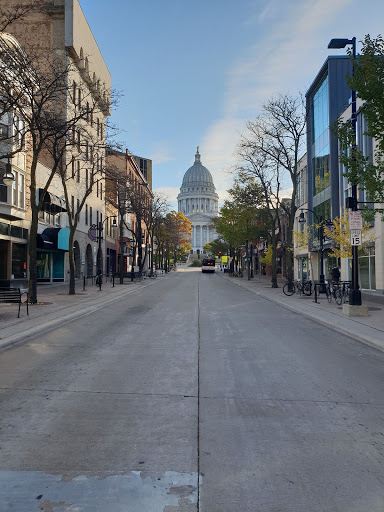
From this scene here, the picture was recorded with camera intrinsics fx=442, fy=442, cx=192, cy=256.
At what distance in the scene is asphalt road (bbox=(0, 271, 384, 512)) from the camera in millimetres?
3490

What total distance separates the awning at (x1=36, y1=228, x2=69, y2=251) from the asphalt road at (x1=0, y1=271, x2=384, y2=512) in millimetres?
21719

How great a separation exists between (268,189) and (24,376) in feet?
96.0

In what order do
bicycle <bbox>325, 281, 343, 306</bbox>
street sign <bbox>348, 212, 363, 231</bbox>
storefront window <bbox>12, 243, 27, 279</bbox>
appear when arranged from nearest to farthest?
street sign <bbox>348, 212, 363, 231</bbox>
bicycle <bbox>325, 281, 343, 306</bbox>
storefront window <bbox>12, 243, 27, 279</bbox>

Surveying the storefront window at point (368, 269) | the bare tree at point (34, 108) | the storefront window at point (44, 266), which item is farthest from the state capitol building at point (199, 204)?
the bare tree at point (34, 108)

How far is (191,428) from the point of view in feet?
16.1

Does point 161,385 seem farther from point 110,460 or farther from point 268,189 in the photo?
point 268,189

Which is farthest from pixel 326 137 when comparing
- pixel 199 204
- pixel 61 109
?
pixel 199 204

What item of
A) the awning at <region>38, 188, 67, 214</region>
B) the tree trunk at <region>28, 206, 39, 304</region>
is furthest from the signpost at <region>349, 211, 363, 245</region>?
the awning at <region>38, 188, 67, 214</region>

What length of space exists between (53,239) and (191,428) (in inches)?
1174

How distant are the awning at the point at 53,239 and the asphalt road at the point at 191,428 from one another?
21.7 m

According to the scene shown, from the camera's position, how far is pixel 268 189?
34.2m

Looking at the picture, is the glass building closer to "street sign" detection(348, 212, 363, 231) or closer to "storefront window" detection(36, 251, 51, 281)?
"street sign" detection(348, 212, 363, 231)

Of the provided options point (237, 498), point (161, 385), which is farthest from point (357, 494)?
point (161, 385)

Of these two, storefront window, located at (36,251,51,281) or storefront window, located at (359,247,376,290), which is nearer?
storefront window, located at (359,247,376,290)
